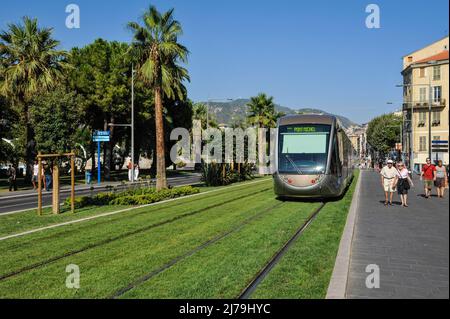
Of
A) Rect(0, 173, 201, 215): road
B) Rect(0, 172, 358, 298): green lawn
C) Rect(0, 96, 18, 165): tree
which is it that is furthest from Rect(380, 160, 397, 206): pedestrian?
Rect(0, 96, 18, 165): tree

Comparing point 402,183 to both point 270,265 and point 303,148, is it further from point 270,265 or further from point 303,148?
point 270,265

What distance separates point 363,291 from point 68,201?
14.9 metres

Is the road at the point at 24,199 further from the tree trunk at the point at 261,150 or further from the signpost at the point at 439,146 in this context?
the tree trunk at the point at 261,150

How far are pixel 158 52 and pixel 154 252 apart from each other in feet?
57.1

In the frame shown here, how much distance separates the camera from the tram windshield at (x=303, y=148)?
17.6m

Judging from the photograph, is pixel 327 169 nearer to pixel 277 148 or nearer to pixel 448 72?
pixel 277 148

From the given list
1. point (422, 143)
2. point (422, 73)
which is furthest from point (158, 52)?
point (422, 143)

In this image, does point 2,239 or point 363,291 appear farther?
point 2,239

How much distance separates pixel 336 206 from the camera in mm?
16844

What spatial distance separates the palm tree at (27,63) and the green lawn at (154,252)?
1931 centimetres

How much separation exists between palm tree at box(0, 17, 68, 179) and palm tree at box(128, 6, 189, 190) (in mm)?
9840
